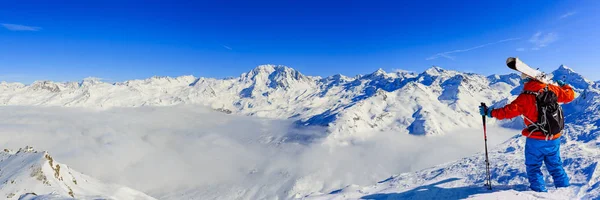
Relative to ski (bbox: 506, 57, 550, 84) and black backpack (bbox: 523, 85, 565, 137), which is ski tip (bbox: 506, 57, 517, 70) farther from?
black backpack (bbox: 523, 85, 565, 137)

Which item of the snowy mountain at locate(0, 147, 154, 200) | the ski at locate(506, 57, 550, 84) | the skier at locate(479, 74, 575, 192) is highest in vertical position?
the ski at locate(506, 57, 550, 84)

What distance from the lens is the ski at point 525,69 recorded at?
839 centimetres

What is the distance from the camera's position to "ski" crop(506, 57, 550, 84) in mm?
8391

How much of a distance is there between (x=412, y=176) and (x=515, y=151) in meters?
5.54

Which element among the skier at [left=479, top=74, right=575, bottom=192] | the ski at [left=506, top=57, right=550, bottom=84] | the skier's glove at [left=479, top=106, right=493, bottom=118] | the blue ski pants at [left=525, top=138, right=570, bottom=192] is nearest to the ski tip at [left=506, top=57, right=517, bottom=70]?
the ski at [left=506, top=57, right=550, bottom=84]

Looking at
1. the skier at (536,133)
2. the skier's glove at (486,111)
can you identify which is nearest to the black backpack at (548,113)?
the skier at (536,133)

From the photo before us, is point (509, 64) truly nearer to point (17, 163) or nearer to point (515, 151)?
point (515, 151)

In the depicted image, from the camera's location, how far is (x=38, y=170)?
3684cm

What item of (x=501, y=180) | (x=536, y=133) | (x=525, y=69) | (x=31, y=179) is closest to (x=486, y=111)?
(x=536, y=133)

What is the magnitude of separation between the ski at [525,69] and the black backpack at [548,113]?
1.18 ft

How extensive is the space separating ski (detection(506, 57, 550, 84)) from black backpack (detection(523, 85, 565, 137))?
36 cm

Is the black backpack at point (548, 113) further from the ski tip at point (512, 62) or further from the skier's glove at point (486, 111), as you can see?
the ski tip at point (512, 62)

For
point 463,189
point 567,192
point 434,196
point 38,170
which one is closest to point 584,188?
point 567,192

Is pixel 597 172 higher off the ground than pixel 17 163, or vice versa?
pixel 597 172
